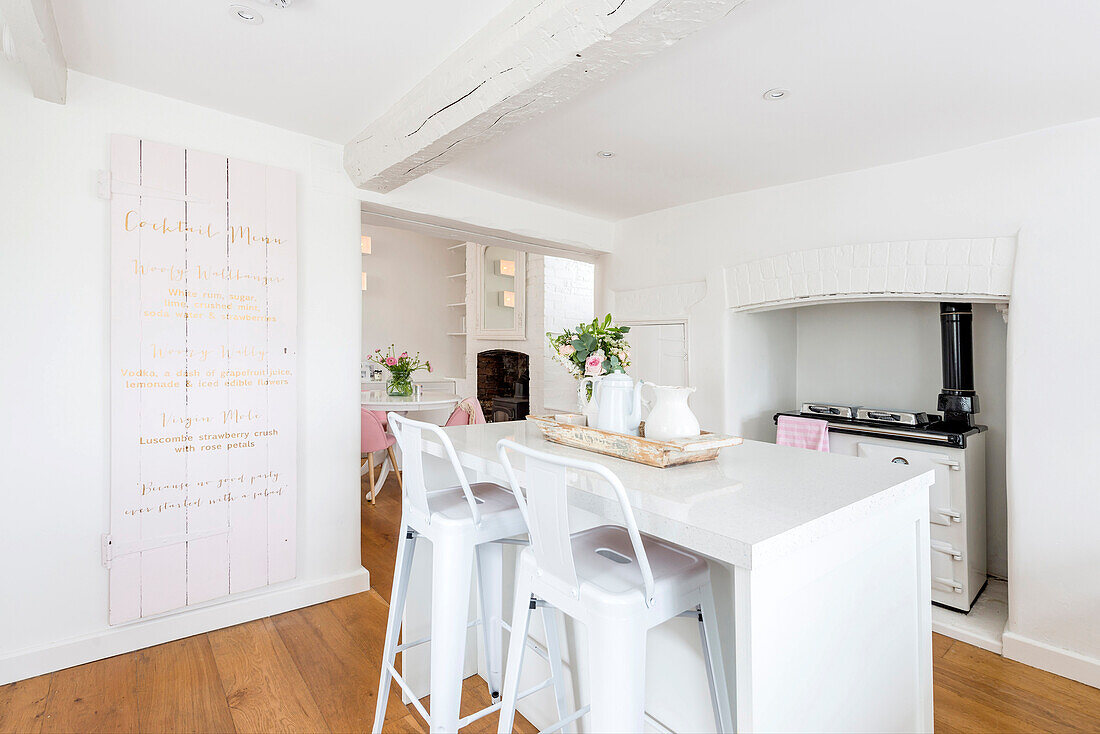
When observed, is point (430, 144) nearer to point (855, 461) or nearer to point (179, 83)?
point (179, 83)

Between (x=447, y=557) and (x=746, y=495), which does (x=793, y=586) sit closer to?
(x=746, y=495)

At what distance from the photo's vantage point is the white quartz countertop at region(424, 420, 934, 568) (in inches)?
38.6

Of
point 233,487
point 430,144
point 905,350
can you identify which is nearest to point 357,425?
point 233,487

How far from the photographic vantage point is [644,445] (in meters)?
1.52

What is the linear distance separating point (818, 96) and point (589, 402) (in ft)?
5.02

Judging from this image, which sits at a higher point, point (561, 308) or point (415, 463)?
point (561, 308)

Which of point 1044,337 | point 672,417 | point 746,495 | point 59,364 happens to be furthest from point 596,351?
point 59,364

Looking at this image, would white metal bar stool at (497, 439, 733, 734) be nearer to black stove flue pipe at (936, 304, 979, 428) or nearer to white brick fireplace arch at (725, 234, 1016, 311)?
white brick fireplace arch at (725, 234, 1016, 311)

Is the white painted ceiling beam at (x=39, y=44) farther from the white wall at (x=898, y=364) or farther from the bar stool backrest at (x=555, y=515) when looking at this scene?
the white wall at (x=898, y=364)

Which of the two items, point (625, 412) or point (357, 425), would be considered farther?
point (357, 425)

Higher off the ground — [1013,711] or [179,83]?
[179,83]

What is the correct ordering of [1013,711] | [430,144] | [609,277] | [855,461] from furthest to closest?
[609,277] < [430,144] < [1013,711] < [855,461]

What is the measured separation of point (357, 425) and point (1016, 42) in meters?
3.12

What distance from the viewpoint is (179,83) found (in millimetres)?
2215
